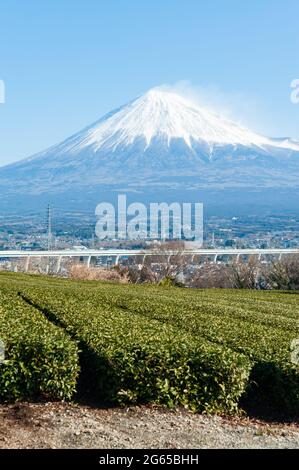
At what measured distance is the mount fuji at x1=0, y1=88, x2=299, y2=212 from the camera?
141125 millimetres

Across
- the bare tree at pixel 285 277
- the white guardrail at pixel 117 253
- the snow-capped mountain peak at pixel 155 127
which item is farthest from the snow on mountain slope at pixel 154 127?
the bare tree at pixel 285 277

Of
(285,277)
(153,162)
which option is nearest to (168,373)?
(285,277)

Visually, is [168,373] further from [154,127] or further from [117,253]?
[154,127]

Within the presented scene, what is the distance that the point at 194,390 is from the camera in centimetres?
759

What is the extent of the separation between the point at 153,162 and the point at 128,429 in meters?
154

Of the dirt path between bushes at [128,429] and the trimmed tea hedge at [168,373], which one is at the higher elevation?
the trimmed tea hedge at [168,373]

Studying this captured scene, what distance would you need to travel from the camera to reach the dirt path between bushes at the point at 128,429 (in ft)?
21.6

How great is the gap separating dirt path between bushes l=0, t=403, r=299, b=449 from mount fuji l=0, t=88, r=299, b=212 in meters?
121

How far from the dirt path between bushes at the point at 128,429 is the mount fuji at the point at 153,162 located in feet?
398

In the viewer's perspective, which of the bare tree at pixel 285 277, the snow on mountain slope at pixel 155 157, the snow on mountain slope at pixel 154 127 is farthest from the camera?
the snow on mountain slope at pixel 154 127

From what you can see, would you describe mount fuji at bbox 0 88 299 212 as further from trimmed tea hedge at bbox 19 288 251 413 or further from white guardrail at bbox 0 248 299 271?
trimmed tea hedge at bbox 19 288 251 413

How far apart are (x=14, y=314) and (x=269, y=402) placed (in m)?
4.15

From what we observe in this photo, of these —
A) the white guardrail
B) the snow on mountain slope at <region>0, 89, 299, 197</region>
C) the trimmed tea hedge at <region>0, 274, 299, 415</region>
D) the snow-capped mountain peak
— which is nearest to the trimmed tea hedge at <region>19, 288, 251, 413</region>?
the trimmed tea hedge at <region>0, 274, 299, 415</region>

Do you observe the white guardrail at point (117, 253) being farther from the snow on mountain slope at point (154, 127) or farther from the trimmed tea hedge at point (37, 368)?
the snow on mountain slope at point (154, 127)
